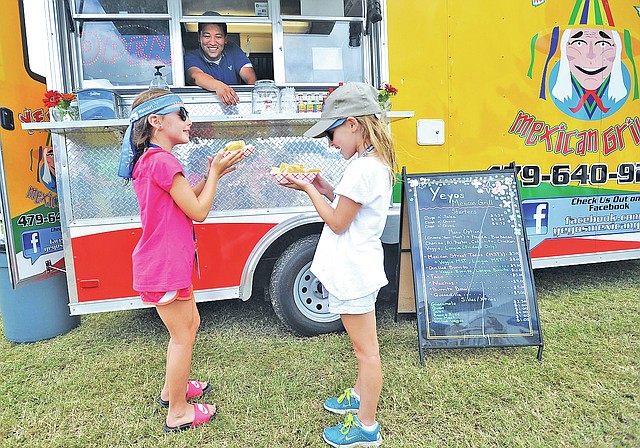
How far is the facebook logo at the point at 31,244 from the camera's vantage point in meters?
3.39

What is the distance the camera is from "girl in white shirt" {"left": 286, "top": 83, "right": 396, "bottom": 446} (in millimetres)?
2033

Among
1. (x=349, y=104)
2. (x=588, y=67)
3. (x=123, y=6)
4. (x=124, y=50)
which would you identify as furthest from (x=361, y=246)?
(x=588, y=67)

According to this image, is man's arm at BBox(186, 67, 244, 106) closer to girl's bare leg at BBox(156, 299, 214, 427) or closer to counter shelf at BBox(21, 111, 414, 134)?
counter shelf at BBox(21, 111, 414, 134)

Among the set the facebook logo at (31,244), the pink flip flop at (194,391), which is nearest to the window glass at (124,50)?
the facebook logo at (31,244)

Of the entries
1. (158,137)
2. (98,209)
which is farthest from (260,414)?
(98,209)

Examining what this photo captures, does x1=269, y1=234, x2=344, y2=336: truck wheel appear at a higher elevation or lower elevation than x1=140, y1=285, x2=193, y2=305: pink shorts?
lower

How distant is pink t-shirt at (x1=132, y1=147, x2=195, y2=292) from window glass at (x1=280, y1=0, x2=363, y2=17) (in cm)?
209

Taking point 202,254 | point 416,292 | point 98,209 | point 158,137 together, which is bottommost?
point 416,292

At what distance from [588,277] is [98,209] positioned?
464 cm

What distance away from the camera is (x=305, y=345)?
3396 millimetres

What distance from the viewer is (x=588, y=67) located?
12.9 ft

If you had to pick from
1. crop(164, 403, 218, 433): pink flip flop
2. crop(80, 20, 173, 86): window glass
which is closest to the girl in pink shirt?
crop(164, 403, 218, 433): pink flip flop

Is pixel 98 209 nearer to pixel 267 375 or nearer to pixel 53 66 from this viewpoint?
pixel 53 66

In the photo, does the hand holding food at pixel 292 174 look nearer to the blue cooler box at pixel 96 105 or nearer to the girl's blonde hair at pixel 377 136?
the girl's blonde hair at pixel 377 136
